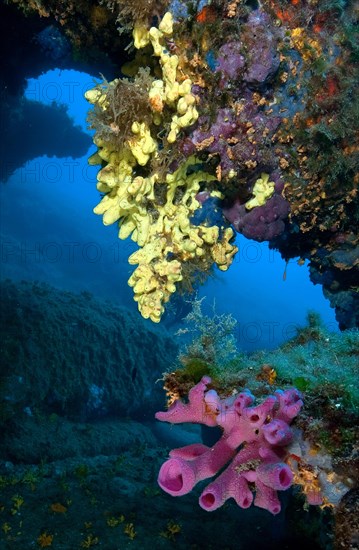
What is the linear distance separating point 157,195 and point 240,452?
9.00ft

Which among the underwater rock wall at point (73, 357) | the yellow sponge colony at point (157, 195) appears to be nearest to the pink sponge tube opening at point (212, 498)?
the yellow sponge colony at point (157, 195)

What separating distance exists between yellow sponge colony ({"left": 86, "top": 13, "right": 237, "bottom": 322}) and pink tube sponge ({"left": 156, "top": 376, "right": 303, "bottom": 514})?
163 centimetres

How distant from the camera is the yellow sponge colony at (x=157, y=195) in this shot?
355cm

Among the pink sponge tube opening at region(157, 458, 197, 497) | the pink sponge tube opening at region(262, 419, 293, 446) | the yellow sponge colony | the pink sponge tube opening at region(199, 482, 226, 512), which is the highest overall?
the yellow sponge colony

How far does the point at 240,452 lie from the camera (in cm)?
253

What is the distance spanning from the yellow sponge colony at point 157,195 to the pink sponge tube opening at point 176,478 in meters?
1.96

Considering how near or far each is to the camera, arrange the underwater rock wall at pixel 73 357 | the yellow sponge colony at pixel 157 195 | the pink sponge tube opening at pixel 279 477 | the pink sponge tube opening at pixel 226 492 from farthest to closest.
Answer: the underwater rock wall at pixel 73 357 → the yellow sponge colony at pixel 157 195 → the pink sponge tube opening at pixel 226 492 → the pink sponge tube opening at pixel 279 477

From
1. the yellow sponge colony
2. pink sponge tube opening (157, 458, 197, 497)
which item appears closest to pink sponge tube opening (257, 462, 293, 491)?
pink sponge tube opening (157, 458, 197, 497)

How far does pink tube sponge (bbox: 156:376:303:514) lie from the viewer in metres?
2.29

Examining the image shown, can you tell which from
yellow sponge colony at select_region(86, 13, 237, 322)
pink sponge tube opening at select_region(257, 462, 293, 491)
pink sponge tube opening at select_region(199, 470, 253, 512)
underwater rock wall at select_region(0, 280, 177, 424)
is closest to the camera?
pink sponge tube opening at select_region(257, 462, 293, 491)

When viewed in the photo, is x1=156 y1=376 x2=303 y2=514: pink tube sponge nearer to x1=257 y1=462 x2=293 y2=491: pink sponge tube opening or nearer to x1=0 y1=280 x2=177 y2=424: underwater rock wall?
x1=257 y1=462 x2=293 y2=491: pink sponge tube opening

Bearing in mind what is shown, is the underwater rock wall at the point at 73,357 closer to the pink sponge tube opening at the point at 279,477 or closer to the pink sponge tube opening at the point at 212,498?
the pink sponge tube opening at the point at 212,498

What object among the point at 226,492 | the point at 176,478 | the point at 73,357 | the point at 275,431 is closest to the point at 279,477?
the point at 275,431

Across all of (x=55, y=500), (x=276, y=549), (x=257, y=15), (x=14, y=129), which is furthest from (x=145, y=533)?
(x=14, y=129)
